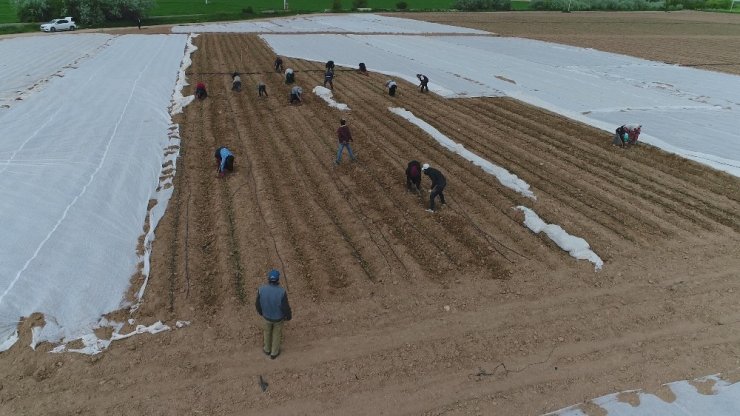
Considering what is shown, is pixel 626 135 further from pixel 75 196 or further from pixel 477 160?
pixel 75 196

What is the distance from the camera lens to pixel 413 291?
8.27 meters

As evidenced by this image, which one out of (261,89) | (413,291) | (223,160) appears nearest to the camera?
(413,291)

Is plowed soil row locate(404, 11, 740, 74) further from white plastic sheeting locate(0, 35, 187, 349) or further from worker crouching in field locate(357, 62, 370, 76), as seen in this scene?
white plastic sheeting locate(0, 35, 187, 349)

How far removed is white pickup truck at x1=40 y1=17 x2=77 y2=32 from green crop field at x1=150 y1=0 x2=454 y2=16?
18476 millimetres

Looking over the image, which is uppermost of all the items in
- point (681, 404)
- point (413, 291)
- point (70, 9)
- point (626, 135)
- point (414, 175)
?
point (70, 9)

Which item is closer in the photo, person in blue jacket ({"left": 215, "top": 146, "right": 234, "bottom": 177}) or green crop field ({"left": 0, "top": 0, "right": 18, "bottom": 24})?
person in blue jacket ({"left": 215, "top": 146, "right": 234, "bottom": 177})

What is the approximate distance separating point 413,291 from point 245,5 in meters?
81.7

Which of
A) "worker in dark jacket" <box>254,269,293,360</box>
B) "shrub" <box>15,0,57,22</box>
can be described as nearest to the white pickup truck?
"shrub" <box>15,0,57,22</box>

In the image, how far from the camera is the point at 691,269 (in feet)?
29.9

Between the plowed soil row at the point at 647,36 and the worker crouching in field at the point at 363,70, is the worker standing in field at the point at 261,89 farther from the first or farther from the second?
the plowed soil row at the point at 647,36

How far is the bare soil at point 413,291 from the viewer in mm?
6254

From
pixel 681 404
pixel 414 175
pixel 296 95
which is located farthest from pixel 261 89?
pixel 681 404

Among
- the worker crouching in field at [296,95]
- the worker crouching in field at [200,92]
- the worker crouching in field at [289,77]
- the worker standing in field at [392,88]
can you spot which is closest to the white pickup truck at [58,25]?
the worker crouching in field at [200,92]

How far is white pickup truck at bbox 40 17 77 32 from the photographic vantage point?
4131 centimetres
